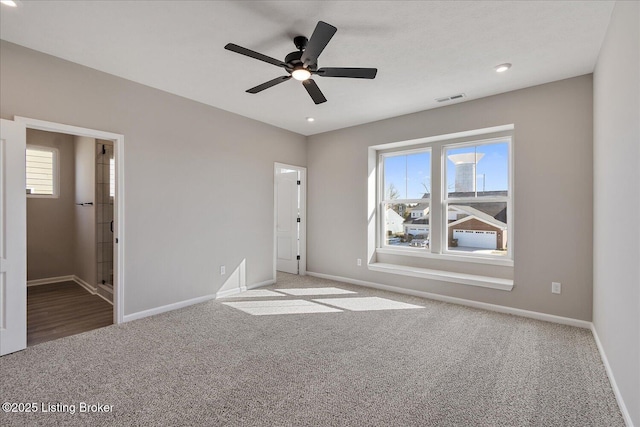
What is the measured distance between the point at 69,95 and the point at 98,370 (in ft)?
8.66

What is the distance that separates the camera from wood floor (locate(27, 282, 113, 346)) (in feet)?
10.4

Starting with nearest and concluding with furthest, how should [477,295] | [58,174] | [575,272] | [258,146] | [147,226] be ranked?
[575,272], [147,226], [477,295], [258,146], [58,174]

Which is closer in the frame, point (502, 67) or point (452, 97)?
point (502, 67)

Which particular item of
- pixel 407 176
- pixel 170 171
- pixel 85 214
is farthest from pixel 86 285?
pixel 407 176

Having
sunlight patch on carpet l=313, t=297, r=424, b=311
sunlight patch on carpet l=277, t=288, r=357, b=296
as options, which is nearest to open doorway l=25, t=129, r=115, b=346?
sunlight patch on carpet l=277, t=288, r=357, b=296

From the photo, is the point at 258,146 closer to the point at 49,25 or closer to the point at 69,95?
the point at 69,95

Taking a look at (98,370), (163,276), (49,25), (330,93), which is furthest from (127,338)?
(330,93)

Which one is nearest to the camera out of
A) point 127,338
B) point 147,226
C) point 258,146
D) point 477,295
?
point 127,338

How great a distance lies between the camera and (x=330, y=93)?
3797mm

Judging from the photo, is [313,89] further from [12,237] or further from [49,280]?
[49,280]

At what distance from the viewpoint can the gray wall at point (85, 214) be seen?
4.75 meters

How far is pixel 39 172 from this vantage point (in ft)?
16.8

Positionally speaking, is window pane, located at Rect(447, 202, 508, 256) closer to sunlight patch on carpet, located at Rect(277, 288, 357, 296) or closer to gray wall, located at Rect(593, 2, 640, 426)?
gray wall, located at Rect(593, 2, 640, 426)

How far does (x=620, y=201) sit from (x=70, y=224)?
7416mm
